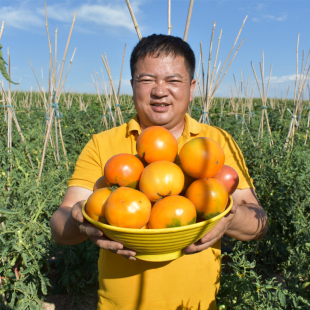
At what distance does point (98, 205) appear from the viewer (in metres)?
0.92

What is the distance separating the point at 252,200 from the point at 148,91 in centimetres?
79

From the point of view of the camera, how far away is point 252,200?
1.42 meters

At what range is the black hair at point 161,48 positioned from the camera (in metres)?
1.39

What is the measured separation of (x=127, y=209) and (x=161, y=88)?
0.77 m

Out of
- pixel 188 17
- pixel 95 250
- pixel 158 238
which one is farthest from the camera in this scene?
pixel 95 250

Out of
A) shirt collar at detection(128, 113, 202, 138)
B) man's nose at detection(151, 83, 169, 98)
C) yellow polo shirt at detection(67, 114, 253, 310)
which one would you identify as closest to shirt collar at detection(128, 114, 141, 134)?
shirt collar at detection(128, 113, 202, 138)

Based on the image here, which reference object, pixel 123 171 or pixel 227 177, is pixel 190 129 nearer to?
Result: pixel 227 177

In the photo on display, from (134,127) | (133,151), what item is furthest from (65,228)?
(134,127)

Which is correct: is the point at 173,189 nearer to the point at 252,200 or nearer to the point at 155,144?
the point at 155,144

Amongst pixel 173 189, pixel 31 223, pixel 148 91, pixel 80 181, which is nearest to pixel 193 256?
pixel 173 189

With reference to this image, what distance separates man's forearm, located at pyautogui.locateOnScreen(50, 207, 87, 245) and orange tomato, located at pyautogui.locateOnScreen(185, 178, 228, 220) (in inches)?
23.4

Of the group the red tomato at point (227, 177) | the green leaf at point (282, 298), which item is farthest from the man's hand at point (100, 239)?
the green leaf at point (282, 298)

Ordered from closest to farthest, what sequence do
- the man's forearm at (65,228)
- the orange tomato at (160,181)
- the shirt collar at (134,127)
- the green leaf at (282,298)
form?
the orange tomato at (160,181), the man's forearm at (65,228), the green leaf at (282,298), the shirt collar at (134,127)

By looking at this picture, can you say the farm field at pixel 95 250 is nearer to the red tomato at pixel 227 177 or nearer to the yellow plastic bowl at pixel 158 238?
the red tomato at pixel 227 177
